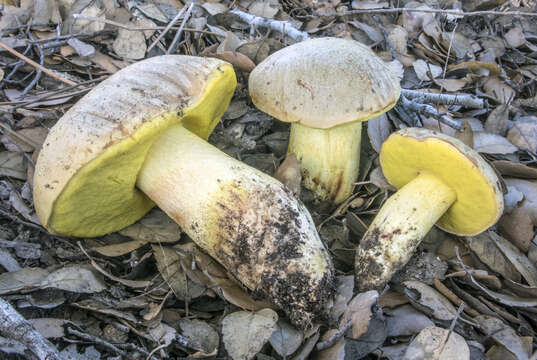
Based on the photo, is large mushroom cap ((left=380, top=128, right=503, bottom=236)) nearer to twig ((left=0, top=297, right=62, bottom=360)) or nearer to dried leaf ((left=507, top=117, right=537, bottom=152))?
dried leaf ((left=507, top=117, right=537, bottom=152))

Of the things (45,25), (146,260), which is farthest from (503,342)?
(45,25)

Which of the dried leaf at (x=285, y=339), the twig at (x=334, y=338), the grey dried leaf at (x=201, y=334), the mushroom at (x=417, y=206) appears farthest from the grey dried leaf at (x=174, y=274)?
the mushroom at (x=417, y=206)

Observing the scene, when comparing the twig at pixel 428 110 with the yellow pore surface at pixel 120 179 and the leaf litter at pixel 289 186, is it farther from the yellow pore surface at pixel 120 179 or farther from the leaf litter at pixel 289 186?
the yellow pore surface at pixel 120 179

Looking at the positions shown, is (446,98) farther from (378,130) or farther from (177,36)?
(177,36)

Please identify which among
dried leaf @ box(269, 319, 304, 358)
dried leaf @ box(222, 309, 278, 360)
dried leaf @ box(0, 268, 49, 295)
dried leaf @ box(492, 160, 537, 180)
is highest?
dried leaf @ box(492, 160, 537, 180)

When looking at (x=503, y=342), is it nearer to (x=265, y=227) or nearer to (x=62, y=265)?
(x=265, y=227)

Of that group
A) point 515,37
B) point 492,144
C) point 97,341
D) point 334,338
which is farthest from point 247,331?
point 515,37

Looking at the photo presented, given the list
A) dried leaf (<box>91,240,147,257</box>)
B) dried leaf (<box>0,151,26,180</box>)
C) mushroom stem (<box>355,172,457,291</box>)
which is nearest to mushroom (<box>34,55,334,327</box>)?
dried leaf (<box>91,240,147,257</box>)
